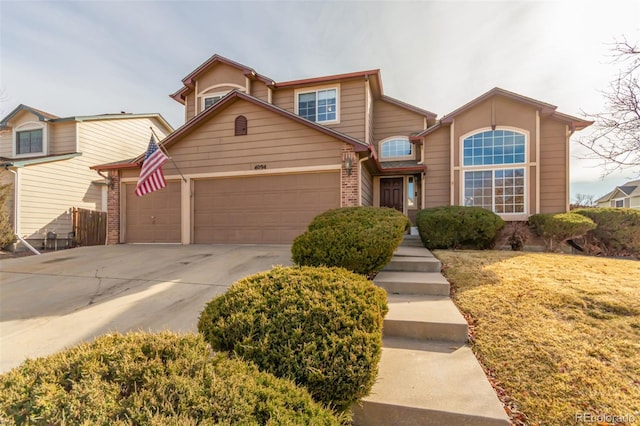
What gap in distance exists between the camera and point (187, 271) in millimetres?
6242

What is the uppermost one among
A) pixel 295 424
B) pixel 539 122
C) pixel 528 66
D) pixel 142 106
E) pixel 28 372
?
pixel 142 106

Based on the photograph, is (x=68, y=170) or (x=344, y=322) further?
(x=68, y=170)

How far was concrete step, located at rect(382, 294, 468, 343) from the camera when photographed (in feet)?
10.7

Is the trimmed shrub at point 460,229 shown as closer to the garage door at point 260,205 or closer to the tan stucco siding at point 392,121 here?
the garage door at point 260,205

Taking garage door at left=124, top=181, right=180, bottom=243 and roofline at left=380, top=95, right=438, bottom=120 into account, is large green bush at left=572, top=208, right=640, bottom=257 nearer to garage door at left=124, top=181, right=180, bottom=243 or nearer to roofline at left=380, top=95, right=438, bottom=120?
roofline at left=380, top=95, right=438, bottom=120

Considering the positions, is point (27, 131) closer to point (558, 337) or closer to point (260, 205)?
point (260, 205)

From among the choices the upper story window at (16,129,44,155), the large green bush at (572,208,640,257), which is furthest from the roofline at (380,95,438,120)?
the upper story window at (16,129,44,155)

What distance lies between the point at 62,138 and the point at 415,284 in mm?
18277

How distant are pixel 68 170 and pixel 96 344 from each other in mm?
15904

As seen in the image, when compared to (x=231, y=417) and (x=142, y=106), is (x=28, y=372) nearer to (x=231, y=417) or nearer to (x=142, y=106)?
(x=231, y=417)

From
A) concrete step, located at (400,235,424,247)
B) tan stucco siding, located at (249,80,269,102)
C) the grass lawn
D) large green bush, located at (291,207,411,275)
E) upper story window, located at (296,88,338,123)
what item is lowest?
the grass lawn

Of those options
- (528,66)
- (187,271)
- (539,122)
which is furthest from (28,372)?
(539,122)

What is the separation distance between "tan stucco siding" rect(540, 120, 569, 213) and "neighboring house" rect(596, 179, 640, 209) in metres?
24.7

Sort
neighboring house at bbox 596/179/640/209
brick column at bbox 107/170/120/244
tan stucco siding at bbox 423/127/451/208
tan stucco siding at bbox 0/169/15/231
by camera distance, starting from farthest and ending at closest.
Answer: neighboring house at bbox 596/179/640/209
tan stucco siding at bbox 0/169/15/231
tan stucco siding at bbox 423/127/451/208
brick column at bbox 107/170/120/244
